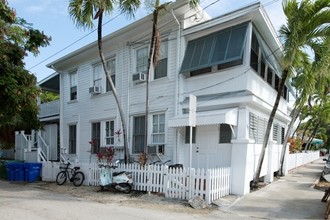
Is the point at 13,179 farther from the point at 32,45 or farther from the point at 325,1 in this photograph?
the point at 325,1

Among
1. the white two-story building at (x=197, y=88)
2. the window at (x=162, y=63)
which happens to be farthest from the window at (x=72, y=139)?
the window at (x=162, y=63)

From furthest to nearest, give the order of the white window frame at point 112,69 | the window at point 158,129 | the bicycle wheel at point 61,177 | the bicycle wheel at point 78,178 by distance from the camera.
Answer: the white window frame at point 112,69 < the bicycle wheel at point 61,177 < the window at point 158,129 < the bicycle wheel at point 78,178

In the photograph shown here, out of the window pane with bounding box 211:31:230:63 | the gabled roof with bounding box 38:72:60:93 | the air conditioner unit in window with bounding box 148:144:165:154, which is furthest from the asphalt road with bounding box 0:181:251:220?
the gabled roof with bounding box 38:72:60:93

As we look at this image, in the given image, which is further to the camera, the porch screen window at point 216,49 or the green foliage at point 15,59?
the porch screen window at point 216,49

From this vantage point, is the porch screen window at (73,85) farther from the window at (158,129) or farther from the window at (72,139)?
the window at (158,129)

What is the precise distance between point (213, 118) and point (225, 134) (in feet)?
4.46

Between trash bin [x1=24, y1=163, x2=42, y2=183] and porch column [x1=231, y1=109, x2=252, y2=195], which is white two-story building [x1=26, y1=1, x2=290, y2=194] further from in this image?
trash bin [x1=24, y1=163, x2=42, y2=183]

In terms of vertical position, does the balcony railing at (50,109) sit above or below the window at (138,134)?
above

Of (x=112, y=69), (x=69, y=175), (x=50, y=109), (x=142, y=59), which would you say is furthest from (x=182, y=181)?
(x=50, y=109)

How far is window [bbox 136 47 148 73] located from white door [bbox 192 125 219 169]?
405 cm

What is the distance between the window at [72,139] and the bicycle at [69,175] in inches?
183

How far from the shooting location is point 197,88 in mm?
12742

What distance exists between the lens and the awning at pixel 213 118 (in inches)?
421

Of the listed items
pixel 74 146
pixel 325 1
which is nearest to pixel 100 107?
pixel 74 146
